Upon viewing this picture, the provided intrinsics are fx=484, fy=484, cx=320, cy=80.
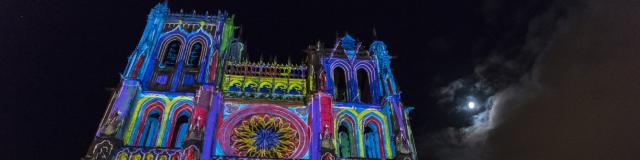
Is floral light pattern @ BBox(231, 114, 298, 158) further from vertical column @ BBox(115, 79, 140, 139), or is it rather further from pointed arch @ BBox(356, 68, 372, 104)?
pointed arch @ BBox(356, 68, 372, 104)

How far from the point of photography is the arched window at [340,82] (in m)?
34.8

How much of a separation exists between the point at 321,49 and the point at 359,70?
10.6 ft

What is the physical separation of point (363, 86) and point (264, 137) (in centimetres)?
1000

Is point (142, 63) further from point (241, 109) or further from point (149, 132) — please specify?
point (241, 109)

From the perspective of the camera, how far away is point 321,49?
36094 mm

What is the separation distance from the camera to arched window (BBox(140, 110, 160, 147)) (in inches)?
1091

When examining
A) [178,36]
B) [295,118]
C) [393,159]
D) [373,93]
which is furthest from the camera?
[178,36]

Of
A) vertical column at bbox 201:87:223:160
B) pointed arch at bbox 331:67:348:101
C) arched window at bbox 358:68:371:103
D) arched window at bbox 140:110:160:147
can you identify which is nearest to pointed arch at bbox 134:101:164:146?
arched window at bbox 140:110:160:147

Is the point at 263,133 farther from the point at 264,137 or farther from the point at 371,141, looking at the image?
the point at 371,141

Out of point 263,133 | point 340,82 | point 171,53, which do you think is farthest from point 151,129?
point 340,82

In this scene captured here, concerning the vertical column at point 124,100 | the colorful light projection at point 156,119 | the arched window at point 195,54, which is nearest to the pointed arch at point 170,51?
the arched window at point 195,54

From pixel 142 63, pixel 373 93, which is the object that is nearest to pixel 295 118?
pixel 373 93

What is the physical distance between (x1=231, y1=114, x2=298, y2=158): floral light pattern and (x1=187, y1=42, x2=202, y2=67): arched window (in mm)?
7467

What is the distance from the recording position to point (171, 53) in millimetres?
35062
